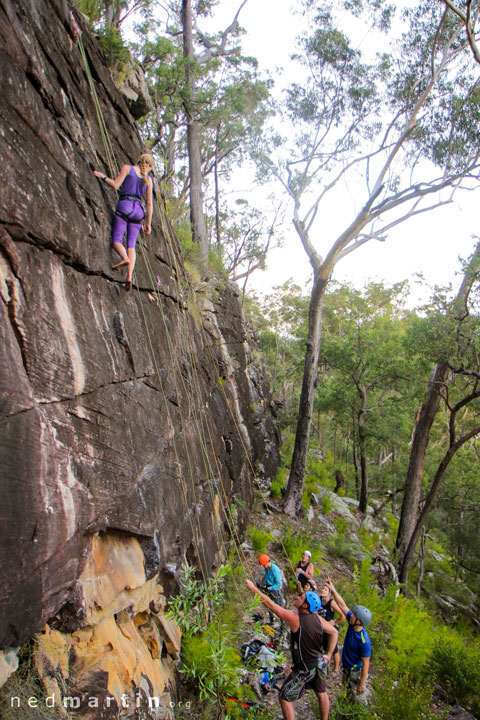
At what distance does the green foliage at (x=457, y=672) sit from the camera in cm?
571

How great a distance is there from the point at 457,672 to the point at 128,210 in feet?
24.6

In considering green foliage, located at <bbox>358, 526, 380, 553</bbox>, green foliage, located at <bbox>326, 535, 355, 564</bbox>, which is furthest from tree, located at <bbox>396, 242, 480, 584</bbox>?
green foliage, located at <bbox>326, 535, 355, 564</bbox>

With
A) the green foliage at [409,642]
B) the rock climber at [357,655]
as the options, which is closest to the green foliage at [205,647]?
the rock climber at [357,655]

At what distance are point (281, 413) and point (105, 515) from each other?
66.0 feet

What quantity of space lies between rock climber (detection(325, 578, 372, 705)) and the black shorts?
80 centimetres

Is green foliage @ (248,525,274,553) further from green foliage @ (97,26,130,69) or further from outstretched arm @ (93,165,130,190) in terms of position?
green foliage @ (97,26,130,69)

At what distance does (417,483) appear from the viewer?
11828mm

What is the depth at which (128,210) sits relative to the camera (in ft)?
13.6

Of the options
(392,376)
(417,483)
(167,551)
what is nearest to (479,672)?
(167,551)

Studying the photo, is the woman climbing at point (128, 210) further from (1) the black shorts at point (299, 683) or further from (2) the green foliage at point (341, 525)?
(2) the green foliage at point (341, 525)

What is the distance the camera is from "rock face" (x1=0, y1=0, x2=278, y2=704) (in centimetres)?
245

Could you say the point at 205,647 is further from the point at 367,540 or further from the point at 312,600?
the point at 367,540

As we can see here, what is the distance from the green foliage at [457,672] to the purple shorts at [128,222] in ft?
23.0

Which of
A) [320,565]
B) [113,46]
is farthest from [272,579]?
[113,46]
